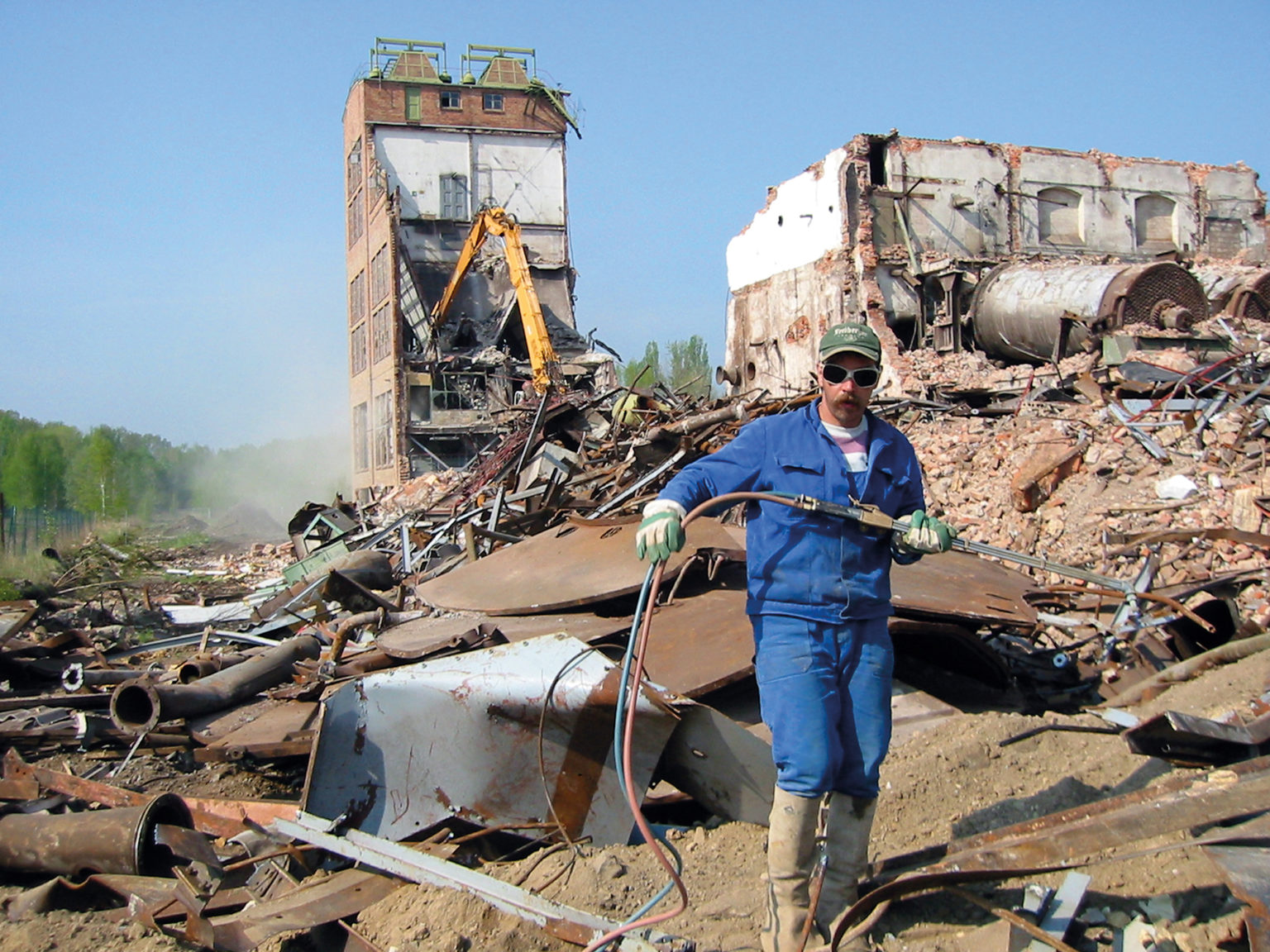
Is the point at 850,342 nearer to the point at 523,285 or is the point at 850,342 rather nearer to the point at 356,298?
the point at 523,285

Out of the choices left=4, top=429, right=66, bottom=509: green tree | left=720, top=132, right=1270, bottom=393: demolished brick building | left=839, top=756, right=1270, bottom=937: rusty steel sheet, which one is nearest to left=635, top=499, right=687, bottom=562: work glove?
left=839, top=756, right=1270, bottom=937: rusty steel sheet

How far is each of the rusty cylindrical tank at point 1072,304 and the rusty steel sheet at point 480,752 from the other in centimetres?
1105

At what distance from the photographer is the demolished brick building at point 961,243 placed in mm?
15078

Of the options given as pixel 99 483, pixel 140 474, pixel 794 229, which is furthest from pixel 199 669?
Answer: pixel 140 474

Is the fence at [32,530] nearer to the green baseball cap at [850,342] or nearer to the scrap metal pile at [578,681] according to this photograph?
the scrap metal pile at [578,681]

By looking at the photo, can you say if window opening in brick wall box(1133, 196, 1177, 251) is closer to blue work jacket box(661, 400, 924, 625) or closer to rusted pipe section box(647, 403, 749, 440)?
rusted pipe section box(647, 403, 749, 440)

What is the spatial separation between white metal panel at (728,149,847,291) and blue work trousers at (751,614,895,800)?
16217 millimetres

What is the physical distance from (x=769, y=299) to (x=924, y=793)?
18.0m

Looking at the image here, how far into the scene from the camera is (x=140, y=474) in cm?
4859

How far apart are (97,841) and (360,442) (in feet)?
89.1

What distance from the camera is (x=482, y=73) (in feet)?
98.2

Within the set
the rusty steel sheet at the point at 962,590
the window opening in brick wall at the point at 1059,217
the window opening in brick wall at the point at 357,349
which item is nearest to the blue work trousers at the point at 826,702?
the rusty steel sheet at the point at 962,590

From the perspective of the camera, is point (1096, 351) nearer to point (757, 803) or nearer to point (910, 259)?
point (910, 259)

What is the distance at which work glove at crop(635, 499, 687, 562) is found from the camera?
98.7 inches
